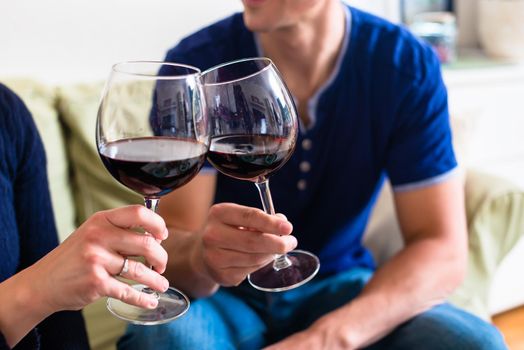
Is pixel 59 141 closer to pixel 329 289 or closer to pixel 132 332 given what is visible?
pixel 132 332

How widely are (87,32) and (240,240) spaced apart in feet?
4.02

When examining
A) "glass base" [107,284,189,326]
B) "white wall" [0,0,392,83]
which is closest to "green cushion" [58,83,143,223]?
"white wall" [0,0,392,83]

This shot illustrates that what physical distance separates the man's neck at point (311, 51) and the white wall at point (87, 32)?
28.1 inches

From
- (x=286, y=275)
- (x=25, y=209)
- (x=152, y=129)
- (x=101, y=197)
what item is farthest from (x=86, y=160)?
(x=152, y=129)

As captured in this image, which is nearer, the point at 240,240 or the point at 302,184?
the point at 240,240

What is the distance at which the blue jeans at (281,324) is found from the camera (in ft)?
3.88

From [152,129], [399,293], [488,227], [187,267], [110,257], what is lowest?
[488,227]

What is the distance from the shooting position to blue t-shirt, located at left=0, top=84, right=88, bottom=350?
1.08 meters

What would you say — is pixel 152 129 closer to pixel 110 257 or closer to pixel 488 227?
pixel 110 257

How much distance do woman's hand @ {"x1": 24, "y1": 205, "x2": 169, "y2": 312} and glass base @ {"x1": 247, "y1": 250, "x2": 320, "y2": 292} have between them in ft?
0.89

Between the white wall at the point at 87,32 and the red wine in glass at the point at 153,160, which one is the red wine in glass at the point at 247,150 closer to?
the red wine in glass at the point at 153,160

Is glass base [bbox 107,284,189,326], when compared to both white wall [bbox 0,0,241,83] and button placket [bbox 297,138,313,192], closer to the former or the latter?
button placket [bbox 297,138,313,192]

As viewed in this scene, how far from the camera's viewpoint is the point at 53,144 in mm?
1689

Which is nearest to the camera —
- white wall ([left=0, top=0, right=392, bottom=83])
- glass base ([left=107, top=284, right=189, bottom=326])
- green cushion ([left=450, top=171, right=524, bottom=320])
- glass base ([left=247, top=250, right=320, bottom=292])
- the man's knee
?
glass base ([left=107, top=284, right=189, bottom=326])
